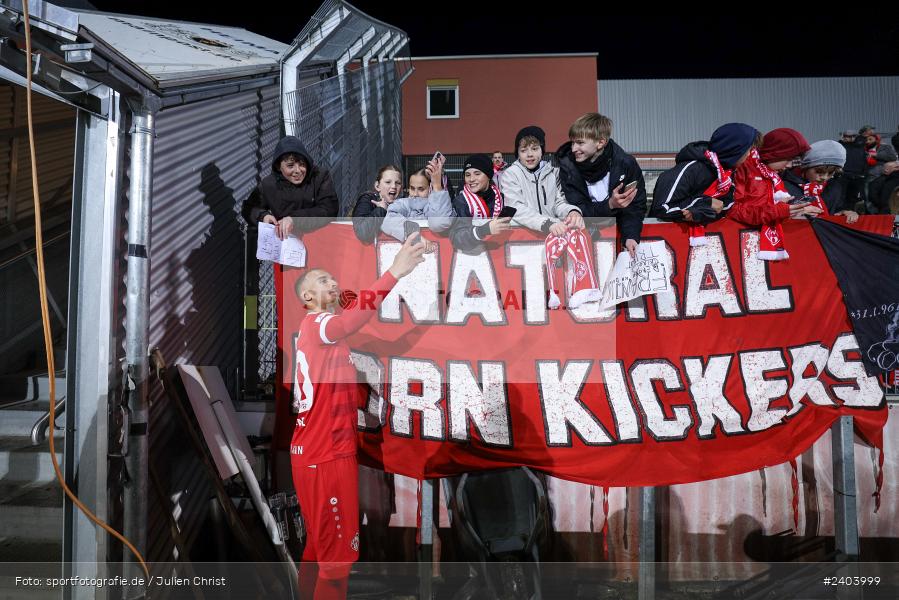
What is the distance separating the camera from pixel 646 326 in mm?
4094

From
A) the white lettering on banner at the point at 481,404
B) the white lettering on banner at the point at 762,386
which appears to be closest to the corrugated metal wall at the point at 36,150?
the white lettering on banner at the point at 481,404

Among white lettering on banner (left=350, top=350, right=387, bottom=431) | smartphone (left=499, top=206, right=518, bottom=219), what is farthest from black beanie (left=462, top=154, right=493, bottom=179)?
white lettering on banner (left=350, top=350, right=387, bottom=431)

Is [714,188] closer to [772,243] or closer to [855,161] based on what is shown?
[772,243]

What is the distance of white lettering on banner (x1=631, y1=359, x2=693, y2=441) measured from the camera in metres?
3.97

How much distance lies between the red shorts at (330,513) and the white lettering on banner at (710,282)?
2641 mm

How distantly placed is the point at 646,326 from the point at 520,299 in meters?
0.92

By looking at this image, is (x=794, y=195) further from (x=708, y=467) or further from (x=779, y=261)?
(x=708, y=467)

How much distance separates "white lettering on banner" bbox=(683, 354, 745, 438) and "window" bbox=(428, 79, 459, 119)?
1698cm

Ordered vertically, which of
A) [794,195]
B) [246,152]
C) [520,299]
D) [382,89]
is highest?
[382,89]

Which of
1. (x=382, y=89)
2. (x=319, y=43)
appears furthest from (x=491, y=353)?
(x=382, y=89)

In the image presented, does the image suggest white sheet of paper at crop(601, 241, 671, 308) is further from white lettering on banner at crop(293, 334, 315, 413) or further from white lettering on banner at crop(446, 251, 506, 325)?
white lettering on banner at crop(293, 334, 315, 413)

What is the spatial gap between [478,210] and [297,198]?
1403mm

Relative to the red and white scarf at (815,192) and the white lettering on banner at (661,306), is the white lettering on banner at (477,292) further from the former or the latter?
the red and white scarf at (815,192)

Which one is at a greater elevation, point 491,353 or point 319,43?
point 319,43
